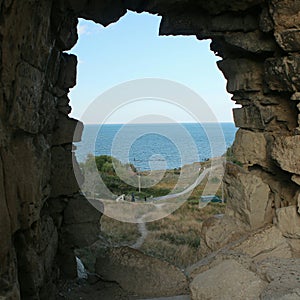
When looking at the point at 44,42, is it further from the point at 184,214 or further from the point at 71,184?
the point at 184,214

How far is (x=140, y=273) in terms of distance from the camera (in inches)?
320

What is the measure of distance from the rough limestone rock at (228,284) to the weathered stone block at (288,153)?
2216mm

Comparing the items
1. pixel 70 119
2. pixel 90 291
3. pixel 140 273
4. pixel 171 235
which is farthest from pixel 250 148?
pixel 171 235

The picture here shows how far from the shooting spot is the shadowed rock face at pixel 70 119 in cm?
530

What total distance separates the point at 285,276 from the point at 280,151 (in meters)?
2.60

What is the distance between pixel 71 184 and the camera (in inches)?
351

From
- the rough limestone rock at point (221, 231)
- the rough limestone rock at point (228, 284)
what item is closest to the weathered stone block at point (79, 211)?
the rough limestone rock at point (221, 231)

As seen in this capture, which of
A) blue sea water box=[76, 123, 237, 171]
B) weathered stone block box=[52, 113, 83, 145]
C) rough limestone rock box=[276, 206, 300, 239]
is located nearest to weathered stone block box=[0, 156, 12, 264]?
weathered stone block box=[52, 113, 83, 145]

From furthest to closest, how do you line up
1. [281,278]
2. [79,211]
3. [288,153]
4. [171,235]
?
[171,235], [79,211], [288,153], [281,278]

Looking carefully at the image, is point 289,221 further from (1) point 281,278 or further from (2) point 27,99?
(2) point 27,99

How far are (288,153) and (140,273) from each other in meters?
3.76

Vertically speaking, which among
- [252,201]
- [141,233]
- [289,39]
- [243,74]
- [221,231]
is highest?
[289,39]

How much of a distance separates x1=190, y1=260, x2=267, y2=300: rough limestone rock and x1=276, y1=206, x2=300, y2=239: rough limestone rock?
6.29 ft

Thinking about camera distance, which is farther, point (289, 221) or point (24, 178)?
point (289, 221)
